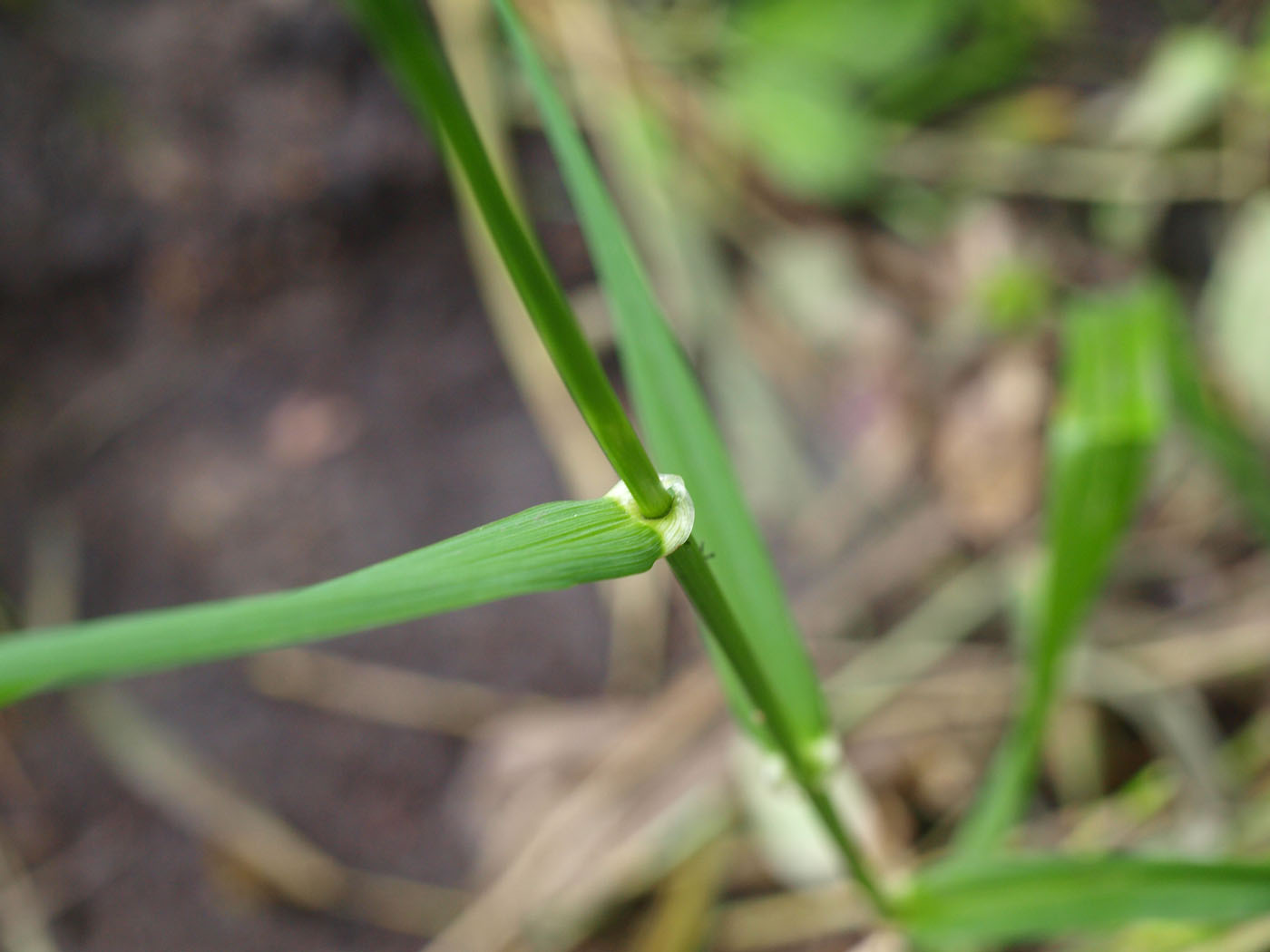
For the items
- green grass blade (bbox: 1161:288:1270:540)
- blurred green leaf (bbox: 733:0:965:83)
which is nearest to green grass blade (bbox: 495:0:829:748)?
green grass blade (bbox: 1161:288:1270:540)

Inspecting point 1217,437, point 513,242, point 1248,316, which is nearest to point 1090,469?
point 1217,437

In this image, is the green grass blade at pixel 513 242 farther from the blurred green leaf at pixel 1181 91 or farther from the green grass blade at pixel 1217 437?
the blurred green leaf at pixel 1181 91

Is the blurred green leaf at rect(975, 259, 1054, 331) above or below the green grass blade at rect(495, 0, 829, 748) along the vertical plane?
below

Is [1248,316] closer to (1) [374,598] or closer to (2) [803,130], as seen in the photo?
(2) [803,130]

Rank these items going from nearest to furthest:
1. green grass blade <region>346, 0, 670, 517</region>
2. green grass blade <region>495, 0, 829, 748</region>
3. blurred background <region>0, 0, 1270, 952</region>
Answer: green grass blade <region>346, 0, 670, 517</region> < green grass blade <region>495, 0, 829, 748</region> < blurred background <region>0, 0, 1270, 952</region>

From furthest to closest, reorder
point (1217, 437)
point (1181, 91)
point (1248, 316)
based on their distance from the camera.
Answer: point (1181, 91)
point (1248, 316)
point (1217, 437)

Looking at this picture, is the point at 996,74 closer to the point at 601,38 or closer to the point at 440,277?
the point at 601,38

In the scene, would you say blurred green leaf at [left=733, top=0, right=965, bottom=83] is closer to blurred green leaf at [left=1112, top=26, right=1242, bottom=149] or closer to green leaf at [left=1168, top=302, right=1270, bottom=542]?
blurred green leaf at [left=1112, top=26, right=1242, bottom=149]
